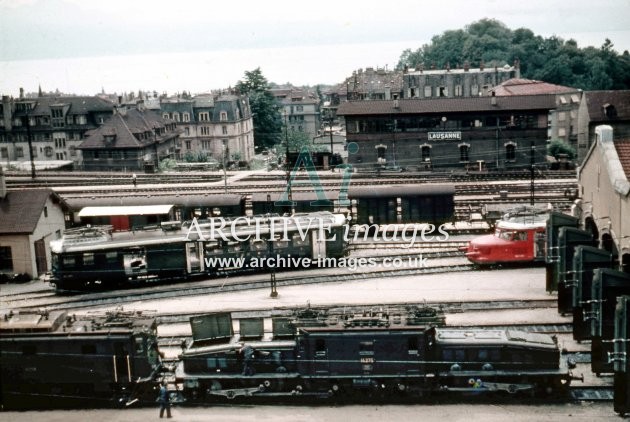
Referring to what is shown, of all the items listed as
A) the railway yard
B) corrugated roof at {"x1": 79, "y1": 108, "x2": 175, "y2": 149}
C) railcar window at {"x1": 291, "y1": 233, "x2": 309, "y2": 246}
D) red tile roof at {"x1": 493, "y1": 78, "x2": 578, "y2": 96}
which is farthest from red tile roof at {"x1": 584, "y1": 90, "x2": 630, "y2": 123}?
corrugated roof at {"x1": 79, "y1": 108, "x2": 175, "y2": 149}

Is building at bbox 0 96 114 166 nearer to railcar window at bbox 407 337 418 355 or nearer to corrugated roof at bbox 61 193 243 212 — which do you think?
corrugated roof at bbox 61 193 243 212

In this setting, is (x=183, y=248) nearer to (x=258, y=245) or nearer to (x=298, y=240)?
(x=258, y=245)

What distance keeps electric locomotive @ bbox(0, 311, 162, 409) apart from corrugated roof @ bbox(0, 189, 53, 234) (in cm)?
1348

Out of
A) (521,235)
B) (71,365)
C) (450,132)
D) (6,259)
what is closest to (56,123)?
(6,259)

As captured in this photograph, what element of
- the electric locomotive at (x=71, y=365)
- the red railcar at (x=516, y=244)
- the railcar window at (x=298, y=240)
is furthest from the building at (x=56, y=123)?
the electric locomotive at (x=71, y=365)

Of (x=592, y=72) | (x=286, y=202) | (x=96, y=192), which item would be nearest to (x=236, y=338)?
(x=286, y=202)

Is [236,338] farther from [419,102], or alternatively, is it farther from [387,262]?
[419,102]

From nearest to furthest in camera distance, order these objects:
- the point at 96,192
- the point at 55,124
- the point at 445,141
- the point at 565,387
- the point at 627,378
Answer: the point at 627,378, the point at 565,387, the point at 96,192, the point at 445,141, the point at 55,124

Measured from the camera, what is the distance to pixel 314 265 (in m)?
31.7

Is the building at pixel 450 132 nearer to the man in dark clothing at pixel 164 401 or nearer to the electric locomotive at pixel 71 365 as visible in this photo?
the electric locomotive at pixel 71 365

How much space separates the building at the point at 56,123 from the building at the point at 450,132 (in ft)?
94.7

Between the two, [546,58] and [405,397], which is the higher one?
[546,58]

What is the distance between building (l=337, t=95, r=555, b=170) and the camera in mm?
48781

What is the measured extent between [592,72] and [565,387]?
63604mm
